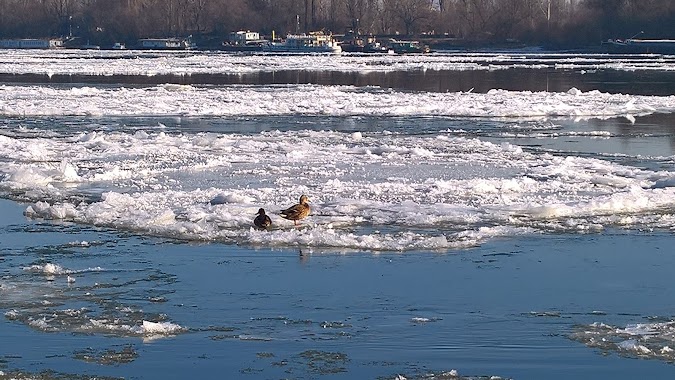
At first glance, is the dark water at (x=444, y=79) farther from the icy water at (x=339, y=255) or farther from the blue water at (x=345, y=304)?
the blue water at (x=345, y=304)

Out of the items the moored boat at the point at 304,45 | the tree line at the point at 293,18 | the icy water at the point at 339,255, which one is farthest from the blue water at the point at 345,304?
the tree line at the point at 293,18

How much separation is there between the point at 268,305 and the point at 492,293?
1515 millimetres

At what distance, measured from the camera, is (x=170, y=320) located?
7.14 m

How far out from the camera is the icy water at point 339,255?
650 cm

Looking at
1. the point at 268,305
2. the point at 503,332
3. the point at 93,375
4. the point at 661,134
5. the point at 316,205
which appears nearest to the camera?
the point at 93,375

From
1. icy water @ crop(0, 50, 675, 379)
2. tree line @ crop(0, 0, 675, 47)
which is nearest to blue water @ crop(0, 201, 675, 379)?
icy water @ crop(0, 50, 675, 379)

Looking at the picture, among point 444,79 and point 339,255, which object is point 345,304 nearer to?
point 339,255

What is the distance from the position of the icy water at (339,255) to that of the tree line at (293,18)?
8808 cm

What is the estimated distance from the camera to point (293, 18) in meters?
122

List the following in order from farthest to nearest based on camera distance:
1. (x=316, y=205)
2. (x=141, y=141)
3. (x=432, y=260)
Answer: (x=141, y=141), (x=316, y=205), (x=432, y=260)

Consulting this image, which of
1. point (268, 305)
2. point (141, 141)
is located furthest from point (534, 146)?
point (268, 305)

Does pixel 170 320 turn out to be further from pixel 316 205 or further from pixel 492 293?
pixel 316 205

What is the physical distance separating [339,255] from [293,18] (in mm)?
114861

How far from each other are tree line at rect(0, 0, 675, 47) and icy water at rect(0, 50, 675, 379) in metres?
88.1
